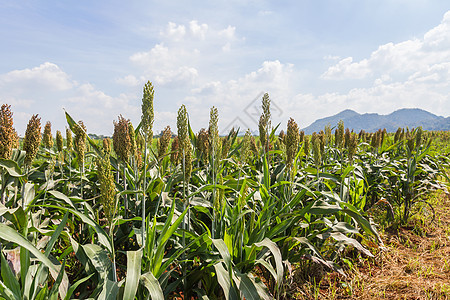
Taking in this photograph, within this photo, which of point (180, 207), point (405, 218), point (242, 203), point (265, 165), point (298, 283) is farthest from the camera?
point (405, 218)

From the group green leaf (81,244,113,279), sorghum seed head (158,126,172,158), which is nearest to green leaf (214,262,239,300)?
green leaf (81,244,113,279)

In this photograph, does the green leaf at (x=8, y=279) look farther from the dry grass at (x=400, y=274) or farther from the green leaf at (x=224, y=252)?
the dry grass at (x=400, y=274)

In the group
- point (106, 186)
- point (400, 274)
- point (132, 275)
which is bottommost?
point (400, 274)

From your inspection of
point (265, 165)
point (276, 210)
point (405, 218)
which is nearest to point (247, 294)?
point (276, 210)

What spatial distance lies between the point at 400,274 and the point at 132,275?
3.06 m

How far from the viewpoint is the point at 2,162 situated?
164 centimetres

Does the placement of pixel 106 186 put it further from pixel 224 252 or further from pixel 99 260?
pixel 224 252

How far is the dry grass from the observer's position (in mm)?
2645

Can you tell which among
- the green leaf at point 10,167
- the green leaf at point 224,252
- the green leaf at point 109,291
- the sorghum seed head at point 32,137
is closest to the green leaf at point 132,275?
the green leaf at point 109,291

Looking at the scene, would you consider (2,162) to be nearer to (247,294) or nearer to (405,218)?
(247,294)

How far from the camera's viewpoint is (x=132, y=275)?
1437mm

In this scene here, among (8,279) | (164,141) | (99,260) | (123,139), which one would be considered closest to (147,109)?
(123,139)

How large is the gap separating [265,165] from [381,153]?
13.8ft

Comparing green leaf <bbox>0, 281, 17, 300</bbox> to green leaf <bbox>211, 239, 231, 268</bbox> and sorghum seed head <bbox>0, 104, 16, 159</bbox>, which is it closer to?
sorghum seed head <bbox>0, 104, 16, 159</bbox>
